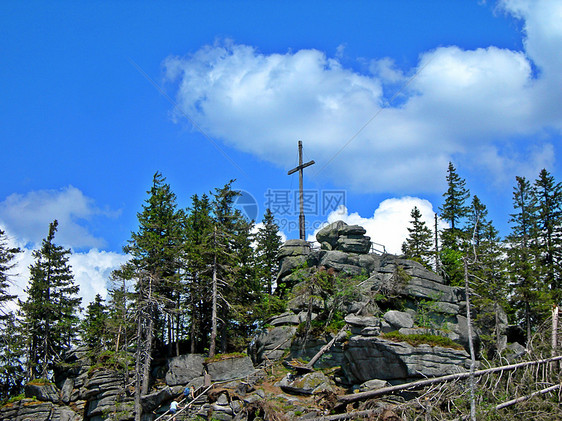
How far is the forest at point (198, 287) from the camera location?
36.1 metres

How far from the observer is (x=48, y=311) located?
44188 mm

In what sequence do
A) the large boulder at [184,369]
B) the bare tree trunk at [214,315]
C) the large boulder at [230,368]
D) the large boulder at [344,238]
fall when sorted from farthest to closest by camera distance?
the large boulder at [344,238] < the bare tree trunk at [214,315] < the large boulder at [184,369] < the large boulder at [230,368]

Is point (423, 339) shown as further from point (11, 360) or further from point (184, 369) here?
point (11, 360)

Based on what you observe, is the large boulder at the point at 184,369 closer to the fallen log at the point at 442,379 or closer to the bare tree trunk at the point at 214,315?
the bare tree trunk at the point at 214,315

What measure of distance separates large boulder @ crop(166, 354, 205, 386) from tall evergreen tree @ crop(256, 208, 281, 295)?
1423cm

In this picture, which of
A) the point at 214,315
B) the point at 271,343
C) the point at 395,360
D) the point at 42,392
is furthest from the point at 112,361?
the point at 395,360

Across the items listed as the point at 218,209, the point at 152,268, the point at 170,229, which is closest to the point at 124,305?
the point at 152,268

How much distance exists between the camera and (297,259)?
141 feet

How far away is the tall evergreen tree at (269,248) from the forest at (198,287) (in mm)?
913

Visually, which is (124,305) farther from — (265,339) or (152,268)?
(265,339)

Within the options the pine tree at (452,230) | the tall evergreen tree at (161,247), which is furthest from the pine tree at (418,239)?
the tall evergreen tree at (161,247)

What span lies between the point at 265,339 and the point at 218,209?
471 inches

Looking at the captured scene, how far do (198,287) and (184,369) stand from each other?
6.45m

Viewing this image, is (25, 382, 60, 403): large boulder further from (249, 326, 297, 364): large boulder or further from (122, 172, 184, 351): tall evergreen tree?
(249, 326, 297, 364): large boulder
